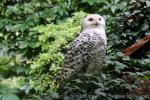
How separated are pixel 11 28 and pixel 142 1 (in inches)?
59.9

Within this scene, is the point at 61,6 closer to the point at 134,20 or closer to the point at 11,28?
the point at 11,28

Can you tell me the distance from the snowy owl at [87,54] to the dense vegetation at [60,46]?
0.10m

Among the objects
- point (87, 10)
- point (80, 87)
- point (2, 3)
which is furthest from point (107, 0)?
point (80, 87)

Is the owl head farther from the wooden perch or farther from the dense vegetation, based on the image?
the wooden perch

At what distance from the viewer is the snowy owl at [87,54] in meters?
2.97

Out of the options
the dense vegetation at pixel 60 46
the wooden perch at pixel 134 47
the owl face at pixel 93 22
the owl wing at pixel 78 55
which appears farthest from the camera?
the wooden perch at pixel 134 47

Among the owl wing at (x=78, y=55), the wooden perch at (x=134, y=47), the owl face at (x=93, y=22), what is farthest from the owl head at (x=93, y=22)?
the wooden perch at (x=134, y=47)

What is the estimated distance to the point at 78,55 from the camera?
297cm

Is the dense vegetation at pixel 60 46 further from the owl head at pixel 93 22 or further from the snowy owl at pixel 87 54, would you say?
the owl head at pixel 93 22

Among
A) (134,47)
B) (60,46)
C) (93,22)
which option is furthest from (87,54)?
(60,46)

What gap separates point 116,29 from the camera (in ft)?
13.3

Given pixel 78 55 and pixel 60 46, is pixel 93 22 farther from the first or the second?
pixel 60 46

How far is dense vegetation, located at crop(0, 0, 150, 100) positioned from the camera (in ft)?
8.57

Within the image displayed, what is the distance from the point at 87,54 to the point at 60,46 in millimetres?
1144
